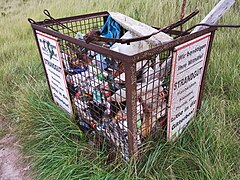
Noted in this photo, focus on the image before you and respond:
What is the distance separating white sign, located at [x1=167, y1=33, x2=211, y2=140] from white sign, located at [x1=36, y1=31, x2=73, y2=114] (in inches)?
32.3

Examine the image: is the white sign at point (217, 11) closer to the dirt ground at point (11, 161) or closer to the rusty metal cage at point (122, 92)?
the rusty metal cage at point (122, 92)

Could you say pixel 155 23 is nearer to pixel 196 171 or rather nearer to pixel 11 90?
pixel 11 90

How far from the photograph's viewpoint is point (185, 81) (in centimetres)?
145

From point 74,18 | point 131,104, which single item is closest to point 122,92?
point 131,104

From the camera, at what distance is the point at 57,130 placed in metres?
1.84

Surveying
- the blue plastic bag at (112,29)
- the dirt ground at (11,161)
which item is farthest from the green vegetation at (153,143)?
the blue plastic bag at (112,29)

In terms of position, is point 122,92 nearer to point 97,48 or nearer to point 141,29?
point 97,48

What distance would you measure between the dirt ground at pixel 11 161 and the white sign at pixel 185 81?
112cm

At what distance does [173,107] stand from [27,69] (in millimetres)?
2203

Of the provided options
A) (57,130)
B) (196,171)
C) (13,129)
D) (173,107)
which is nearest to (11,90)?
(13,129)

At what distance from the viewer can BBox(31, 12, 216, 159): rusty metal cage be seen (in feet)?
4.20

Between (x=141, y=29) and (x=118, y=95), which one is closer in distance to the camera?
(x=118, y=95)

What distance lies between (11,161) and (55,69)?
0.81m

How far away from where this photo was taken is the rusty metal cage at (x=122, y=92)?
128 cm
